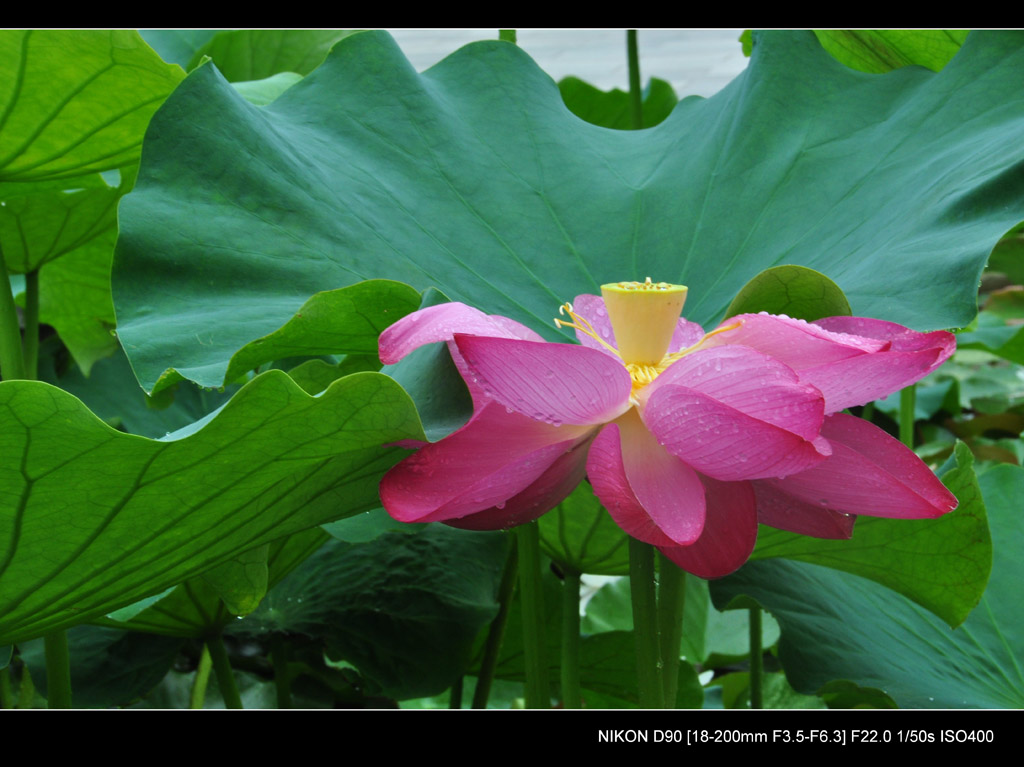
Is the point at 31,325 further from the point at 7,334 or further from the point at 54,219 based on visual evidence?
the point at 7,334

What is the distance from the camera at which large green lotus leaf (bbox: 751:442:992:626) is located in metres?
0.61

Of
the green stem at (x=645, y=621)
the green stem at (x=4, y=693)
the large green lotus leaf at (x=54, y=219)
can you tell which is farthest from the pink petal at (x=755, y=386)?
the green stem at (x=4, y=693)

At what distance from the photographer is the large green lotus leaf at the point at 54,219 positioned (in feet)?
2.96

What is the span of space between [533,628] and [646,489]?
0.25 m

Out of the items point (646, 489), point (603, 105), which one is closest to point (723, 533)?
point (646, 489)

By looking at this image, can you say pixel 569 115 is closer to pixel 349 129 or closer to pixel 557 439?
pixel 349 129

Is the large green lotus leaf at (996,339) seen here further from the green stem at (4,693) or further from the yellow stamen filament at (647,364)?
the green stem at (4,693)

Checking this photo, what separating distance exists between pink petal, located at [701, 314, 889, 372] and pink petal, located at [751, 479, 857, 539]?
0.06 m

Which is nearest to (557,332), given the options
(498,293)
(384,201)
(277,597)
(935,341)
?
(498,293)

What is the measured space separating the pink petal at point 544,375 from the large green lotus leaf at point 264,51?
85 centimetres

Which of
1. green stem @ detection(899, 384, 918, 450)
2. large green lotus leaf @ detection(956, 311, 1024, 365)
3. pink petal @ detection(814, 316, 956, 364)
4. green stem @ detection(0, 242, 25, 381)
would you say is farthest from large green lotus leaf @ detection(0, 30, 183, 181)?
large green lotus leaf @ detection(956, 311, 1024, 365)

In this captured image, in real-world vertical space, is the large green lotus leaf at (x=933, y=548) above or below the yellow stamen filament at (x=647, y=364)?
below

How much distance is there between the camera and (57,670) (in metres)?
0.66

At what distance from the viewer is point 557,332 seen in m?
0.65
